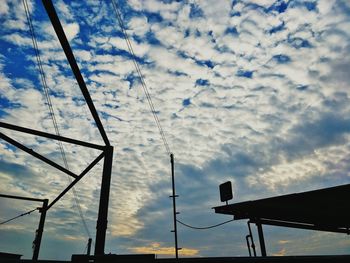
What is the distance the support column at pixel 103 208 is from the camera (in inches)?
324

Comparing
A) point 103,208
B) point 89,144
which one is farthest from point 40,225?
point 103,208

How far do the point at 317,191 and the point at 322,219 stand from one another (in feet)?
13.8

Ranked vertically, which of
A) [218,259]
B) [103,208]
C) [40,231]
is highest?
[40,231]

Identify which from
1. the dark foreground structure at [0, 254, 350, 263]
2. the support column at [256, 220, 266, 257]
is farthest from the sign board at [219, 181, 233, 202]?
the dark foreground structure at [0, 254, 350, 263]

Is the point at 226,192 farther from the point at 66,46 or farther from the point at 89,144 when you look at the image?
the point at 66,46

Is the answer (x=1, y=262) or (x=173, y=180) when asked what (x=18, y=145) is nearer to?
(x=1, y=262)

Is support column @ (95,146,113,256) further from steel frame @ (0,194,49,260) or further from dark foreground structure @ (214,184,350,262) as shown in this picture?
steel frame @ (0,194,49,260)

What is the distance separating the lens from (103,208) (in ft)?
28.5

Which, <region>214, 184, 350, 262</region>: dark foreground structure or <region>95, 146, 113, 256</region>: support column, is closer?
<region>214, 184, 350, 262</region>: dark foreground structure

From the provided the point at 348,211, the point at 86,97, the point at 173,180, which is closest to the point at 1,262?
the point at 86,97

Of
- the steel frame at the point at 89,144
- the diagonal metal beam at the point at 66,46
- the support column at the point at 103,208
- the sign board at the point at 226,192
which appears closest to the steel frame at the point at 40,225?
the steel frame at the point at 89,144

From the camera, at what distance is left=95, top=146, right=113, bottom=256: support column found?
822 cm

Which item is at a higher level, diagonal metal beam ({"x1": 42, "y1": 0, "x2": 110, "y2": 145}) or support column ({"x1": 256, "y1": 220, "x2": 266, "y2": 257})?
diagonal metal beam ({"x1": 42, "y1": 0, "x2": 110, "y2": 145})

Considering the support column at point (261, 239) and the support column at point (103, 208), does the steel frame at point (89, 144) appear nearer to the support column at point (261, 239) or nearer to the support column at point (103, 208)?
the support column at point (103, 208)
